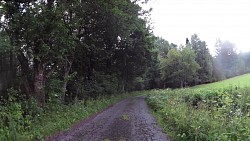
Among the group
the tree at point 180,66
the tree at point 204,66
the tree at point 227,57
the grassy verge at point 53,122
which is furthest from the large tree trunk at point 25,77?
the tree at point 227,57

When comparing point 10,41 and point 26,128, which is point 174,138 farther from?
point 10,41

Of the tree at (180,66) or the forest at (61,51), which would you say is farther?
the tree at (180,66)

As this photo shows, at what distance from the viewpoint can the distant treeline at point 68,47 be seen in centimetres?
1582

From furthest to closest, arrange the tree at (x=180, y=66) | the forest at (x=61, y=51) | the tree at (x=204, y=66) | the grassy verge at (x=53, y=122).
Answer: the tree at (x=204, y=66) < the tree at (x=180, y=66) < the forest at (x=61, y=51) < the grassy verge at (x=53, y=122)

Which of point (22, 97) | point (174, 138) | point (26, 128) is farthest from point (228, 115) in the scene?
point (22, 97)

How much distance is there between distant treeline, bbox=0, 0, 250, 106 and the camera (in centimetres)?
1582

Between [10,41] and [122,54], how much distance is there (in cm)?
3283

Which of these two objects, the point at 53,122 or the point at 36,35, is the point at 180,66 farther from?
the point at 53,122

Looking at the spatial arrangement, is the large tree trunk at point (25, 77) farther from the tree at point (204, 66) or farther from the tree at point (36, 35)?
the tree at point (204, 66)

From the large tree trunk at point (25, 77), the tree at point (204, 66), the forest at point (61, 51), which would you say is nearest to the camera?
the forest at point (61, 51)

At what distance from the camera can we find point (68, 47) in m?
18.1

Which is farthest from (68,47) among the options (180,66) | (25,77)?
(180,66)

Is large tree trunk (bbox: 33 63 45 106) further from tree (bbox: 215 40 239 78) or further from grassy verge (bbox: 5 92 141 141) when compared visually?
tree (bbox: 215 40 239 78)

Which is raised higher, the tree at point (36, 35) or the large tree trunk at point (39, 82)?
the tree at point (36, 35)
